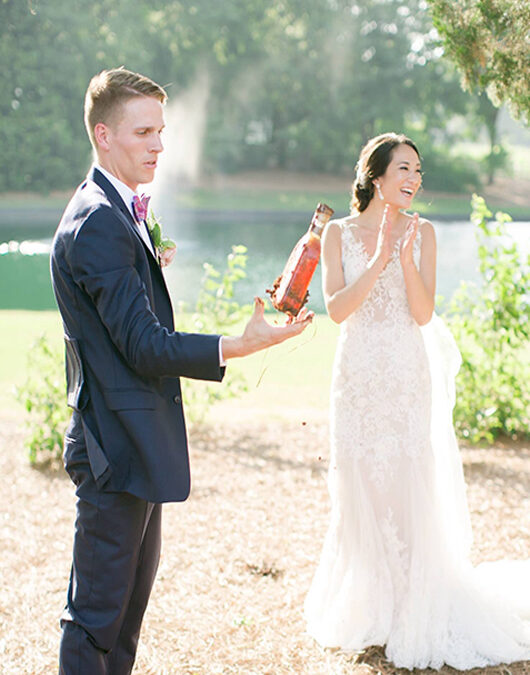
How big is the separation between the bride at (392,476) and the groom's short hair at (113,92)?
122 cm

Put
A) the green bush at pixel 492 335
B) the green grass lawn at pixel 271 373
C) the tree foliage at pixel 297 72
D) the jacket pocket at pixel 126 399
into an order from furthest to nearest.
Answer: the tree foliage at pixel 297 72, the green grass lawn at pixel 271 373, the green bush at pixel 492 335, the jacket pocket at pixel 126 399

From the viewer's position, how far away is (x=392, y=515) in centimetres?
323

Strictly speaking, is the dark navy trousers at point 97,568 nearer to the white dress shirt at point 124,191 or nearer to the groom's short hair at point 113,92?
the white dress shirt at point 124,191

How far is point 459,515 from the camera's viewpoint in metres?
3.35

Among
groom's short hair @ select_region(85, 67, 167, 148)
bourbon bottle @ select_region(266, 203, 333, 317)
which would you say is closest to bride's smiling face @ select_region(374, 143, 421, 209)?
bourbon bottle @ select_region(266, 203, 333, 317)

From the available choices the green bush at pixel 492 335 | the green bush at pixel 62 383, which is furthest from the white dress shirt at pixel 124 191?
the green bush at pixel 492 335

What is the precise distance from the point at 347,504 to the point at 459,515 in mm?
490

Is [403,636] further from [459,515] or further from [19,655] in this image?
[19,655]

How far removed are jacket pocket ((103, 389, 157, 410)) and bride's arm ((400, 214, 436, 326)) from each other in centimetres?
137

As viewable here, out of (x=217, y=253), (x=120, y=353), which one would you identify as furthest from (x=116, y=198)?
(x=217, y=253)

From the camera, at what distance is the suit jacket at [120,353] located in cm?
203

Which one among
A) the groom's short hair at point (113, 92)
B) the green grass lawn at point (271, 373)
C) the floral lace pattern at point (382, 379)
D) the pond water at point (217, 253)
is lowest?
the pond water at point (217, 253)

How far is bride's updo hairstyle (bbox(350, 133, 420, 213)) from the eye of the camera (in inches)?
126

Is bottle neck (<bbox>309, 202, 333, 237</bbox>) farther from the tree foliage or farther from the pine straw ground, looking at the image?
the tree foliage
